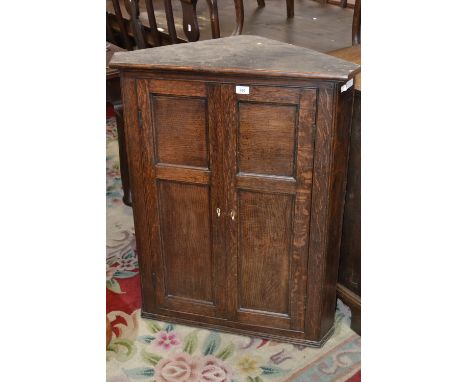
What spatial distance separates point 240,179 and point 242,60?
0.40 metres

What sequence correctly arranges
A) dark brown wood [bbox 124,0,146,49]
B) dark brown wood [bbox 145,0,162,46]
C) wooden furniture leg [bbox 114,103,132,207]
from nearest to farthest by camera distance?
wooden furniture leg [bbox 114,103,132,207], dark brown wood [bbox 145,0,162,46], dark brown wood [bbox 124,0,146,49]

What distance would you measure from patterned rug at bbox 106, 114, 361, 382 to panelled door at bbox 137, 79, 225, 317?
0.10m

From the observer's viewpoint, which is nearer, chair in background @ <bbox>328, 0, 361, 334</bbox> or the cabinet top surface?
the cabinet top surface

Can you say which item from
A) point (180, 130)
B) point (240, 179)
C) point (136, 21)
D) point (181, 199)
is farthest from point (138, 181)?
point (136, 21)

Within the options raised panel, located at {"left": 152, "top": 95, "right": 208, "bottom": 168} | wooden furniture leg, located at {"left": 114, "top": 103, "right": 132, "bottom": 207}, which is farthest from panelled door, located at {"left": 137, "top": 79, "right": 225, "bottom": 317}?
wooden furniture leg, located at {"left": 114, "top": 103, "right": 132, "bottom": 207}

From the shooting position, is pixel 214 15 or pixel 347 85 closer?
pixel 347 85

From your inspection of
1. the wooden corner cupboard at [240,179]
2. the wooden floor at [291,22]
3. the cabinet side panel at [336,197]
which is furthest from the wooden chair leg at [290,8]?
the cabinet side panel at [336,197]

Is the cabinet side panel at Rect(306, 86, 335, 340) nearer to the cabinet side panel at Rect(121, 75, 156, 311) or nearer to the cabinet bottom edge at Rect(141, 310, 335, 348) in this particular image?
the cabinet bottom edge at Rect(141, 310, 335, 348)

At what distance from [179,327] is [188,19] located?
1.86m

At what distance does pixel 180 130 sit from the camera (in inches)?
77.7

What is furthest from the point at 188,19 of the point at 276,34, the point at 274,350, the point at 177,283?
the point at 274,350

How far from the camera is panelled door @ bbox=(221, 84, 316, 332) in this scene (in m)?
1.85

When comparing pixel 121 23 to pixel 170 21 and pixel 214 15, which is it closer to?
pixel 170 21

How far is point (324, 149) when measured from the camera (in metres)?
1.85
